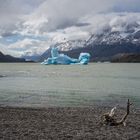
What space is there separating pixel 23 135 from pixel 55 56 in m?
175

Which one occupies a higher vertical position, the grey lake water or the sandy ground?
the sandy ground

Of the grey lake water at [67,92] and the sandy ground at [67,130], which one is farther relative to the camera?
the grey lake water at [67,92]

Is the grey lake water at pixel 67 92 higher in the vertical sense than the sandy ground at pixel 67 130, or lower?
lower

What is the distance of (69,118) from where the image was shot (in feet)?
77.0

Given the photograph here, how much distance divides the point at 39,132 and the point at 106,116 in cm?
416

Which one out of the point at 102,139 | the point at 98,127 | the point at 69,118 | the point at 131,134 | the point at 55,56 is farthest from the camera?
the point at 55,56

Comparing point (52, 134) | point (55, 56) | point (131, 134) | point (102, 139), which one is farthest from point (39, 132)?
point (55, 56)

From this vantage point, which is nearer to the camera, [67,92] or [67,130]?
[67,130]

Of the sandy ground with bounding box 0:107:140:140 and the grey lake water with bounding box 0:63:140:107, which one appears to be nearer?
the sandy ground with bounding box 0:107:140:140

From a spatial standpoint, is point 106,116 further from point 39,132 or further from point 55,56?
point 55,56

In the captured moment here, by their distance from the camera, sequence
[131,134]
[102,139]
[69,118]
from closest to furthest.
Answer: [102,139] < [131,134] < [69,118]

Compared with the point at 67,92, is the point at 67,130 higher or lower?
higher

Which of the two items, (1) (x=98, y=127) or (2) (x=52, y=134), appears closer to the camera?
(2) (x=52, y=134)

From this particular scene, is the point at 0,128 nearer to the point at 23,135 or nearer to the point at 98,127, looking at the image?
the point at 23,135
